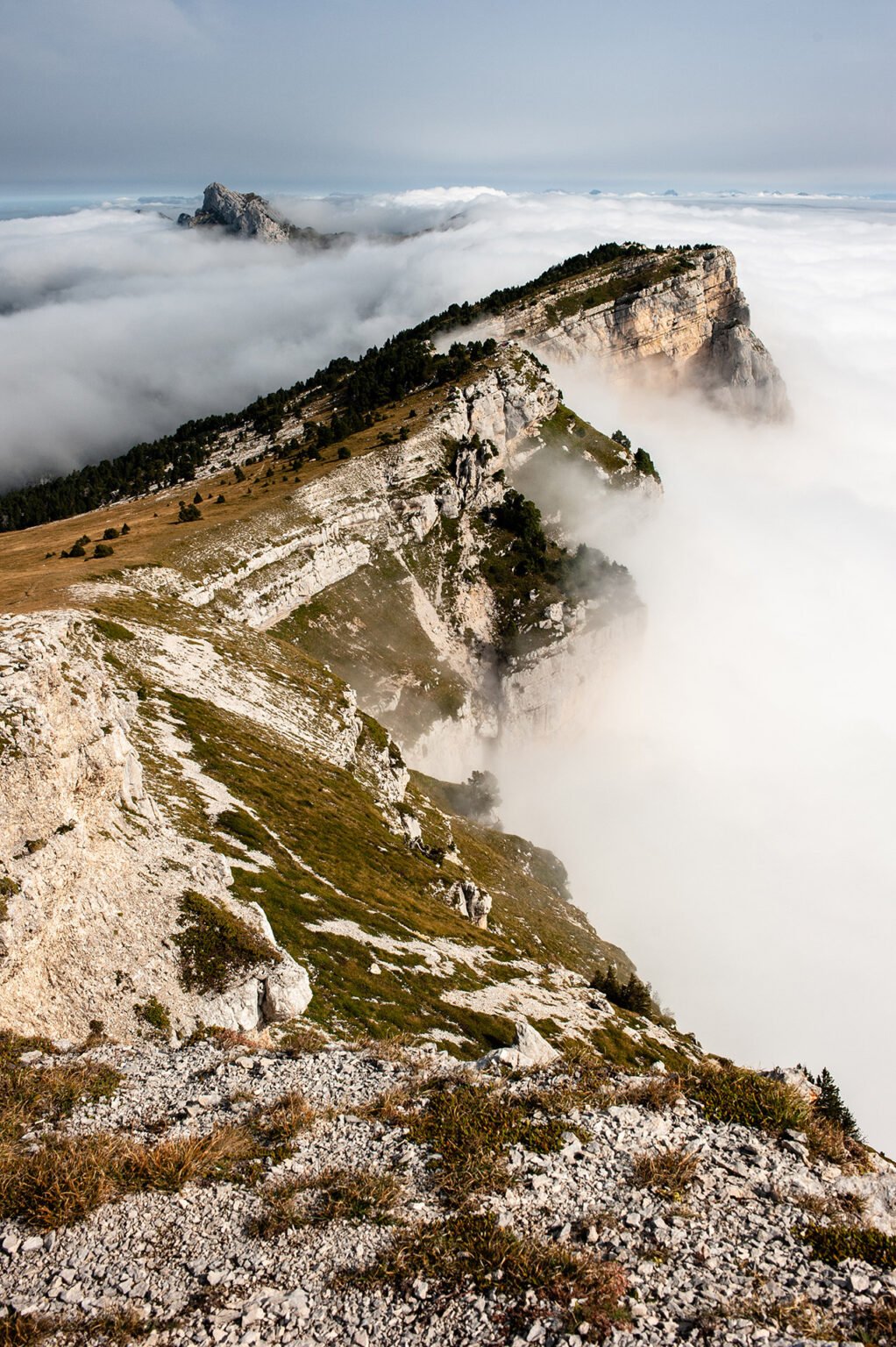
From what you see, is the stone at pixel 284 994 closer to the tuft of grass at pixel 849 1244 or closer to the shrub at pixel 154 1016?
the shrub at pixel 154 1016

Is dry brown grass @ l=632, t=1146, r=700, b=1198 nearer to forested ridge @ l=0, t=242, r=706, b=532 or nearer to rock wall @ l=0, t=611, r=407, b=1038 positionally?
rock wall @ l=0, t=611, r=407, b=1038

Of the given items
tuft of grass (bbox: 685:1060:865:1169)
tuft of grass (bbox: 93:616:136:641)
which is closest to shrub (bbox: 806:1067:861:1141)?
tuft of grass (bbox: 685:1060:865:1169)

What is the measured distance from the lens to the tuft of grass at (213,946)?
2633 centimetres

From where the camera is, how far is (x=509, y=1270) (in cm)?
1166

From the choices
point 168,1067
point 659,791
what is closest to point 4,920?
point 168,1067

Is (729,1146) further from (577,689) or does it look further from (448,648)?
(577,689)

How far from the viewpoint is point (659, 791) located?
544ft

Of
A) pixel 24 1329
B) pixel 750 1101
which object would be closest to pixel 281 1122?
pixel 24 1329

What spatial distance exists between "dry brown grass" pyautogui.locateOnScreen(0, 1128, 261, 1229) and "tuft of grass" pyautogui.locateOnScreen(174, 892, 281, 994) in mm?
12113

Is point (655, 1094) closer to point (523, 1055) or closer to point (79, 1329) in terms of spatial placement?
point (523, 1055)

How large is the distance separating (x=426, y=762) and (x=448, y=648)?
24090 mm

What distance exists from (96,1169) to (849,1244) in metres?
14.8

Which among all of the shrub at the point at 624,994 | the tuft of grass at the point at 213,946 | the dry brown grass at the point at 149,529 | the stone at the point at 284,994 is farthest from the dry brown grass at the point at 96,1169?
the dry brown grass at the point at 149,529

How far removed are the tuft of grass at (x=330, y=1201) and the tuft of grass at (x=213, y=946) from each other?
14.2 metres
